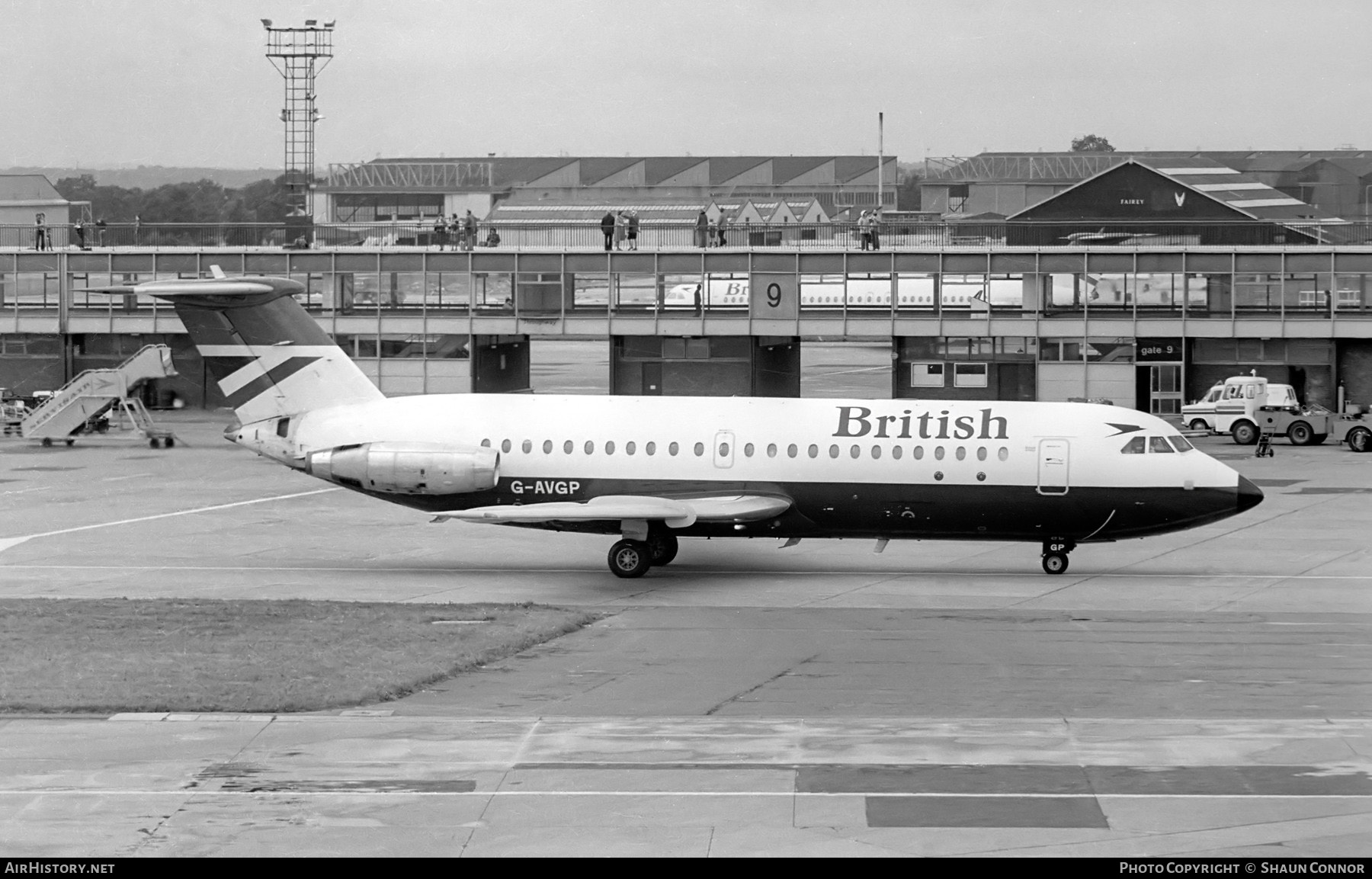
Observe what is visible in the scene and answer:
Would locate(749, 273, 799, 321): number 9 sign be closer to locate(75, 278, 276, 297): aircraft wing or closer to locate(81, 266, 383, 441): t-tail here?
locate(81, 266, 383, 441): t-tail

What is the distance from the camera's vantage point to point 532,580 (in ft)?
110

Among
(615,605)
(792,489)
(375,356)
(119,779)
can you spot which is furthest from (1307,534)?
(375,356)

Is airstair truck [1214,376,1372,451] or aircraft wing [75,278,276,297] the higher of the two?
aircraft wing [75,278,276,297]

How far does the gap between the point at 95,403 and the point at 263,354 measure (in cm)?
2826

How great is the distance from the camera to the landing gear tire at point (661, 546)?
111 feet

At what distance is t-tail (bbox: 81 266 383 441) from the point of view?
118 feet

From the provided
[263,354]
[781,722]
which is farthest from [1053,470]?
[263,354]

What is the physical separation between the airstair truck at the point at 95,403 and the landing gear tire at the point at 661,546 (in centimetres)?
3139

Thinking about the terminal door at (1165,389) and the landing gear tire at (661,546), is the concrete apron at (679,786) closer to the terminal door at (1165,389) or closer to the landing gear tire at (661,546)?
the landing gear tire at (661,546)

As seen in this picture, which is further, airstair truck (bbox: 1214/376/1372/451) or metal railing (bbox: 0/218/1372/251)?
metal railing (bbox: 0/218/1372/251)

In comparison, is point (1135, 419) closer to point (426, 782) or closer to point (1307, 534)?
point (1307, 534)

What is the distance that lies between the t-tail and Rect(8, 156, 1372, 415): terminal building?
1172 inches

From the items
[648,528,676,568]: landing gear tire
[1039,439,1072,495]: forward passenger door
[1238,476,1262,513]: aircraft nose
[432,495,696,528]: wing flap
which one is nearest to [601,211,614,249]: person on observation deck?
[648,528,676,568]: landing gear tire

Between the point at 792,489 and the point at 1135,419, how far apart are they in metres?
7.30
